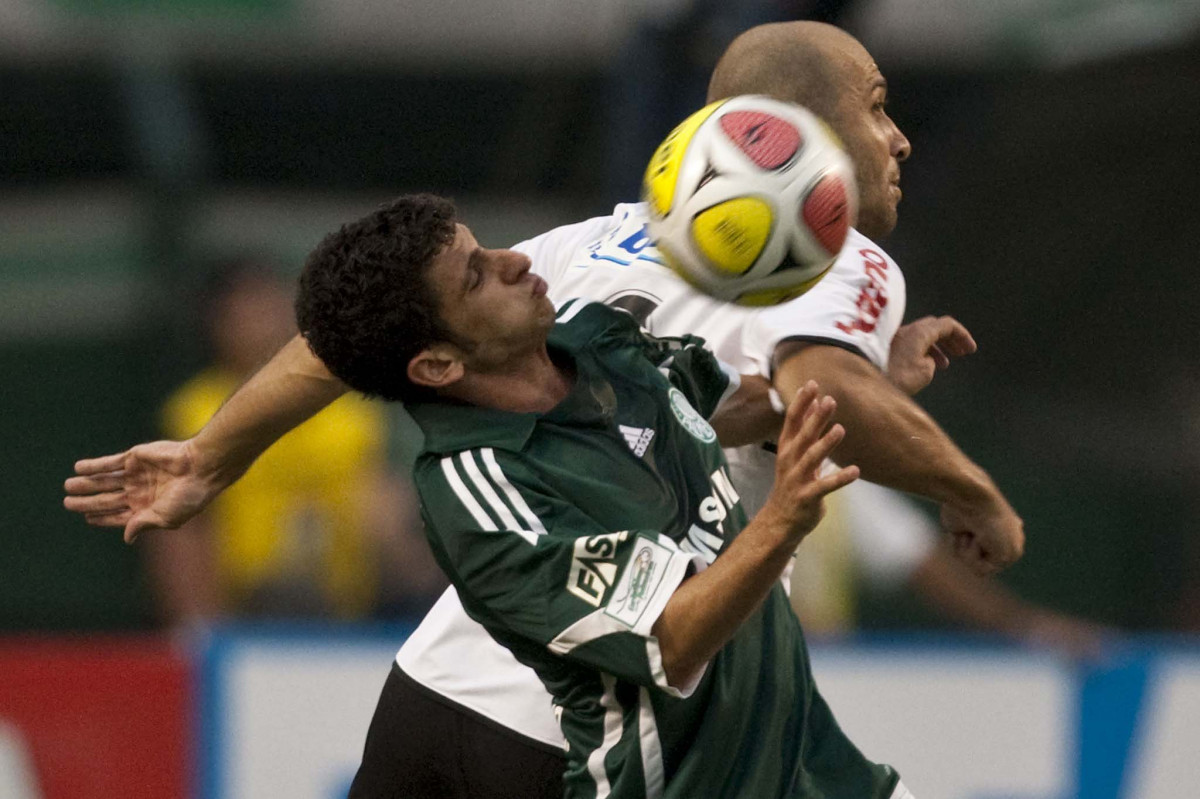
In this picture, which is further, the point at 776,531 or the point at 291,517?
the point at 291,517

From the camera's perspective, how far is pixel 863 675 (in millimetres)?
6758

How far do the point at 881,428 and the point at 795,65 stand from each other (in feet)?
2.91

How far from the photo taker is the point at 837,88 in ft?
13.5

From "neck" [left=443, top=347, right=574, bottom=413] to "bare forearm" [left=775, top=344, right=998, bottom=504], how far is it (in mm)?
723

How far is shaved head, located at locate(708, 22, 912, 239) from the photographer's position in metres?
4.11

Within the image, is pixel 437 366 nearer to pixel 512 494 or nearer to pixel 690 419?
pixel 512 494

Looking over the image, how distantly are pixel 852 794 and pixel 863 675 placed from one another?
302 centimetres

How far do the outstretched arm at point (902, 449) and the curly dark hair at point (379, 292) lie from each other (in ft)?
3.21

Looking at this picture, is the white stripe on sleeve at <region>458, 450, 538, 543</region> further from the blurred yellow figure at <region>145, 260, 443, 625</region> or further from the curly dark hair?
the blurred yellow figure at <region>145, 260, 443, 625</region>

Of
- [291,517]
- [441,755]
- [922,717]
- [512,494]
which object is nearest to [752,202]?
[512,494]

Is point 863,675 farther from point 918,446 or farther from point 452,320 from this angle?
point 452,320

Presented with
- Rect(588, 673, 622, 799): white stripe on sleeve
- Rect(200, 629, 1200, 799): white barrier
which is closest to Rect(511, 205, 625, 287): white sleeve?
Rect(588, 673, 622, 799): white stripe on sleeve

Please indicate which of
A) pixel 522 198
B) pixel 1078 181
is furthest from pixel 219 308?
pixel 1078 181

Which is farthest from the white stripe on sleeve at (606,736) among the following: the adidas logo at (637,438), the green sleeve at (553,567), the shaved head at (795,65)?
the shaved head at (795,65)
